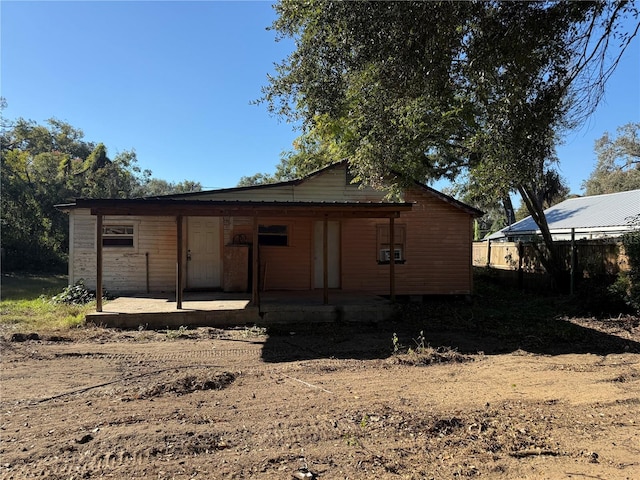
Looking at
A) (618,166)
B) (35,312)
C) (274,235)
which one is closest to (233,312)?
(274,235)

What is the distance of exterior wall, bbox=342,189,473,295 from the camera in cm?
1177

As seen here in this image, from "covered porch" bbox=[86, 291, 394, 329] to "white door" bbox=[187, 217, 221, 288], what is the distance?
5.45 feet

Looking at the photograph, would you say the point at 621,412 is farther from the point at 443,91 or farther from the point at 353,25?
the point at 353,25

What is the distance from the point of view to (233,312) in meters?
8.34

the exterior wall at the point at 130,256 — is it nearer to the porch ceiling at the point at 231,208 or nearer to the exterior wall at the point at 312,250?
the exterior wall at the point at 312,250

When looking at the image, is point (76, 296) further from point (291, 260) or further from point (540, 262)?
point (540, 262)

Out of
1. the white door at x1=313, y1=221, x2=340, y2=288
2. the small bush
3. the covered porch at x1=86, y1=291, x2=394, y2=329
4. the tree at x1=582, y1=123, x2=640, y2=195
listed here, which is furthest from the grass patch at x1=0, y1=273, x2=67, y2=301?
the tree at x1=582, y1=123, x2=640, y2=195

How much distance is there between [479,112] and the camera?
8719 mm

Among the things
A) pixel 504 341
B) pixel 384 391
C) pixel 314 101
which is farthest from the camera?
pixel 314 101

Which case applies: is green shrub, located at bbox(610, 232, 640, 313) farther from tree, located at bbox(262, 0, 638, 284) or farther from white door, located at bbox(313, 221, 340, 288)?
white door, located at bbox(313, 221, 340, 288)

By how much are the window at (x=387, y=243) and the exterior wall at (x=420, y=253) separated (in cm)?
12

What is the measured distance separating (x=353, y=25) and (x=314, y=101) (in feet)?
12.7

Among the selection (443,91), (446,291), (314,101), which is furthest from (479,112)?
(446,291)

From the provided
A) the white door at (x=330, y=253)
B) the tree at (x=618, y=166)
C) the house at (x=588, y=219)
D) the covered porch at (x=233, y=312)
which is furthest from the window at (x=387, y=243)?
the tree at (x=618, y=166)
